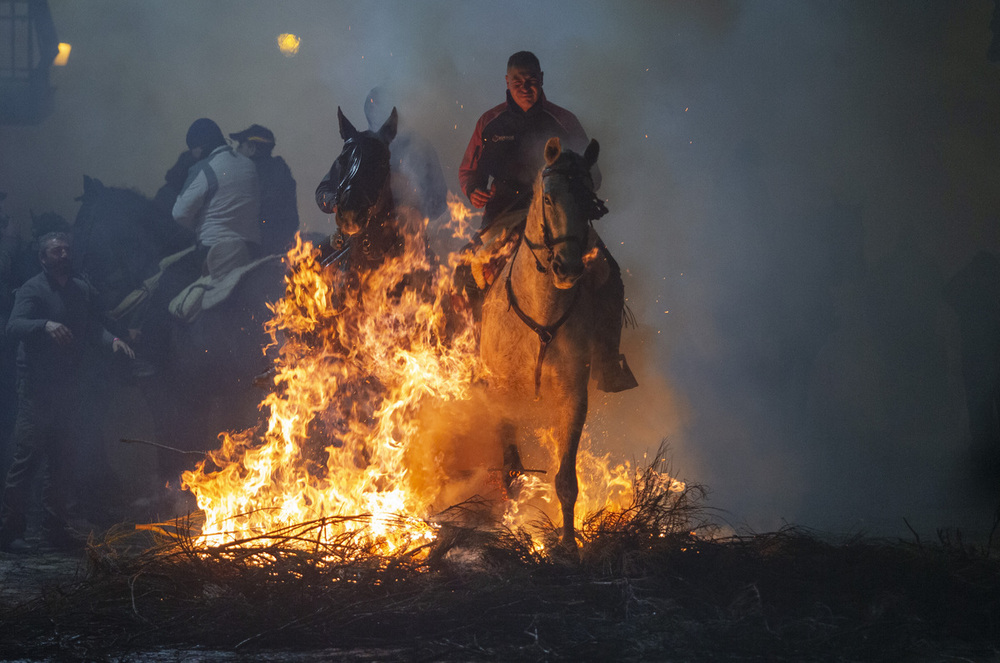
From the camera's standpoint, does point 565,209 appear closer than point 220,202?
Yes

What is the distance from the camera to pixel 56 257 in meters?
7.42

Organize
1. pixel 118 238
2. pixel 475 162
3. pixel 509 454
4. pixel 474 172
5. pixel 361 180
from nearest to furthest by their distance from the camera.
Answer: pixel 361 180 → pixel 509 454 → pixel 474 172 → pixel 475 162 → pixel 118 238

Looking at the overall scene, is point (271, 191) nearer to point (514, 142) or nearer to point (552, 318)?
point (514, 142)

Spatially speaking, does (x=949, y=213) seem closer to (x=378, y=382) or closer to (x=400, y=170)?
(x=400, y=170)

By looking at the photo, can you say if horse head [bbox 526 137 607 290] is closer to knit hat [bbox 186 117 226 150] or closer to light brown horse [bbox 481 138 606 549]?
light brown horse [bbox 481 138 606 549]

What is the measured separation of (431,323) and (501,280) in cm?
78

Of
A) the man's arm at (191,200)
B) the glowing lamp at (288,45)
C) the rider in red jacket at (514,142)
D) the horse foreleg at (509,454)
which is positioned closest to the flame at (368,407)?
the horse foreleg at (509,454)

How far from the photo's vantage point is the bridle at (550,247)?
402cm

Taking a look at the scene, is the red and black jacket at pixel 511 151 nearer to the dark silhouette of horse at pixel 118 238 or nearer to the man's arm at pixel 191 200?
the man's arm at pixel 191 200

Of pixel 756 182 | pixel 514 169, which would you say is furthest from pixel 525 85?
pixel 756 182

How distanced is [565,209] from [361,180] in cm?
179

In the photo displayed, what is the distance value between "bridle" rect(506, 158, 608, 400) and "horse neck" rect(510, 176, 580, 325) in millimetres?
22

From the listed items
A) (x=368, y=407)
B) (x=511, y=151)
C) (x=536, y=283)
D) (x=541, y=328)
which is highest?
(x=511, y=151)

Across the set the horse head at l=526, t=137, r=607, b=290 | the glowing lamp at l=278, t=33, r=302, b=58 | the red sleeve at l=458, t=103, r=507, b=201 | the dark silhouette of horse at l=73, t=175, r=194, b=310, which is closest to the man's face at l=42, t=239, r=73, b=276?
the dark silhouette of horse at l=73, t=175, r=194, b=310
